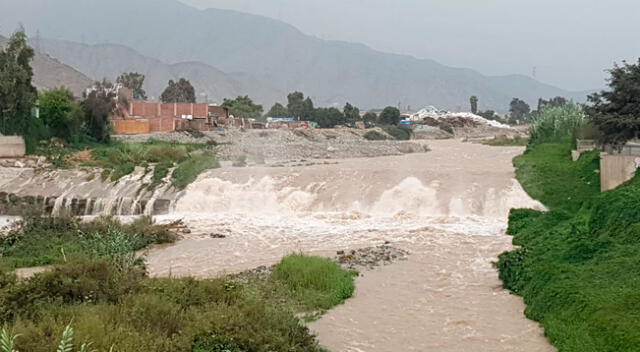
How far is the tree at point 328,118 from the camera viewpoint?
3049 inches


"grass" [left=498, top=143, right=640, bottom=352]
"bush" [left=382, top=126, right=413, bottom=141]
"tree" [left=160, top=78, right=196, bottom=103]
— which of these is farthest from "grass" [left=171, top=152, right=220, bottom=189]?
"tree" [left=160, top=78, right=196, bottom=103]

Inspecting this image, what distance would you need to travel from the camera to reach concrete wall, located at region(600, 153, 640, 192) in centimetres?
1716

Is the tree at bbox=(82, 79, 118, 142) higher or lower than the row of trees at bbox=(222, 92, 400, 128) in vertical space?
lower

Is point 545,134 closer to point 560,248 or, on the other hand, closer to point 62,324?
point 560,248

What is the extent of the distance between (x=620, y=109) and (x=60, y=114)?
959 inches

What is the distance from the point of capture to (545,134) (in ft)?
109

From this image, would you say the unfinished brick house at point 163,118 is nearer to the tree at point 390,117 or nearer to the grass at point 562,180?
the tree at point 390,117

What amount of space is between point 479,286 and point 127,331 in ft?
22.4

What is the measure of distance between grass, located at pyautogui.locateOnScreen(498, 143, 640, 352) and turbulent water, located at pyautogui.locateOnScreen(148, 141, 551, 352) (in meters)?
0.36

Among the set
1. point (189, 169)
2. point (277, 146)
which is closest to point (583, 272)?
point (189, 169)

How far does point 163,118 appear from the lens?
52.7m

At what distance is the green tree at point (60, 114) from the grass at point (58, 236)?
52.3 ft

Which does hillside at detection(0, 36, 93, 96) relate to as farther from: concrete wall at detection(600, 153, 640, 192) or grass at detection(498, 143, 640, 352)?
grass at detection(498, 143, 640, 352)

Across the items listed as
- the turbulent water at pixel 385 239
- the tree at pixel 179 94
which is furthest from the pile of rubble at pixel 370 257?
the tree at pixel 179 94
